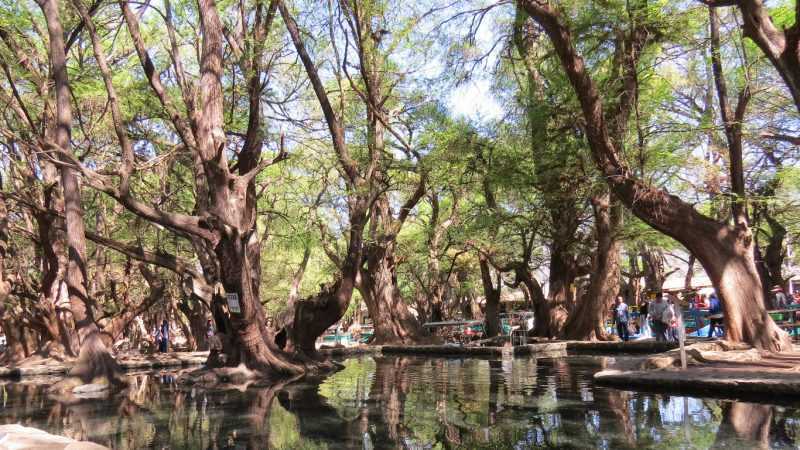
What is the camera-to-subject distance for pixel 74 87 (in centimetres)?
1875

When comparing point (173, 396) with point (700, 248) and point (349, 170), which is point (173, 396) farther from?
point (700, 248)

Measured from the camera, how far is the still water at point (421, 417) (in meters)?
6.07

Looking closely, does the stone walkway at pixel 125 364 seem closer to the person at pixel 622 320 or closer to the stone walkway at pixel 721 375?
the person at pixel 622 320

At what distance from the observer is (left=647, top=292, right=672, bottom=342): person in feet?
58.4

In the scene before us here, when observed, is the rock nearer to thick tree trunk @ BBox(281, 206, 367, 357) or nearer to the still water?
the still water

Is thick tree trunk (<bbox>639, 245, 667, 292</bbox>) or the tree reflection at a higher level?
thick tree trunk (<bbox>639, 245, 667, 292</bbox>)

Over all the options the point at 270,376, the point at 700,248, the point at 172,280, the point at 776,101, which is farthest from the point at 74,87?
the point at 776,101

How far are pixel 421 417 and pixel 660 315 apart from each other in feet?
40.3

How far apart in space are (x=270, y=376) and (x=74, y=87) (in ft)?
35.3

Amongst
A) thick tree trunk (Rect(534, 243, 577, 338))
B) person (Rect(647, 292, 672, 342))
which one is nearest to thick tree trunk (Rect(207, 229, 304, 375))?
person (Rect(647, 292, 672, 342))

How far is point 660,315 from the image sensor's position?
58.6 feet

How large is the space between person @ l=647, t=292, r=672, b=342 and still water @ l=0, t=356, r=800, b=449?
6421 mm

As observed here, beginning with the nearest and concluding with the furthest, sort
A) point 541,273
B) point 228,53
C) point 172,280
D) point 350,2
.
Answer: point 350,2 < point 228,53 < point 172,280 < point 541,273

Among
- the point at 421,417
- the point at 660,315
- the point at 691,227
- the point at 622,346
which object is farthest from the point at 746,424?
the point at 622,346
